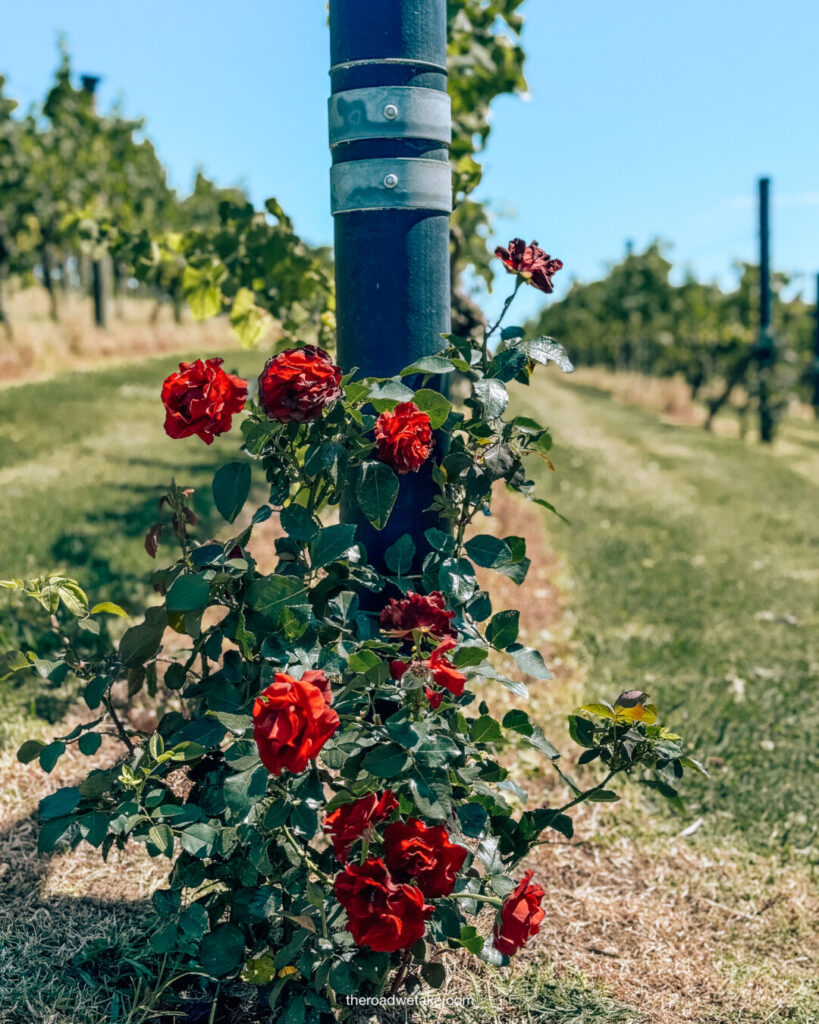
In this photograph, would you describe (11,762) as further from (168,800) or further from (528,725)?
(528,725)

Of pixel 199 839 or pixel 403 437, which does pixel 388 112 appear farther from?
pixel 199 839

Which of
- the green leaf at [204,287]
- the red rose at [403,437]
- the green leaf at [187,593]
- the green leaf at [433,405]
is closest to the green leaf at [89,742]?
the green leaf at [187,593]

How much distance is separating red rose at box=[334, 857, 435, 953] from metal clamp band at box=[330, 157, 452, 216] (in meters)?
1.32

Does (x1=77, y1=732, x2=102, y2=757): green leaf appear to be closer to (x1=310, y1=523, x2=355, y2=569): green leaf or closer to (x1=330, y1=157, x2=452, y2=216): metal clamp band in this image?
(x1=310, y1=523, x2=355, y2=569): green leaf

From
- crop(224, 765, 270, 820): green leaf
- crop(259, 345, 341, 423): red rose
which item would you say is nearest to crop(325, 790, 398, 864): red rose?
crop(224, 765, 270, 820): green leaf

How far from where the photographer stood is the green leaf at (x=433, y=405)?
1.83m

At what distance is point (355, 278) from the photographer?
2.01 m

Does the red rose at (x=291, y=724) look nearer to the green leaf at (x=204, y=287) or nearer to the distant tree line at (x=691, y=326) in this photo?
the green leaf at (x=204, y=287)

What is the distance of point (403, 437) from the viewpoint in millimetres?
1737

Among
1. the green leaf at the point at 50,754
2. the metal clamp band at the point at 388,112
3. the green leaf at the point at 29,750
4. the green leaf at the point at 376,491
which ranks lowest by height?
the green leaf at the point at 29,750

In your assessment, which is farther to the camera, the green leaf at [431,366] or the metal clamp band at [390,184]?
the metal clamp band at [390,184]

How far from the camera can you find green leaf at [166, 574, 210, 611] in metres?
1.70

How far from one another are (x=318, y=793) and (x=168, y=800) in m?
0.40

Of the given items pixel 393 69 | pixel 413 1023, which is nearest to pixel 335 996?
pixel 413 1023
